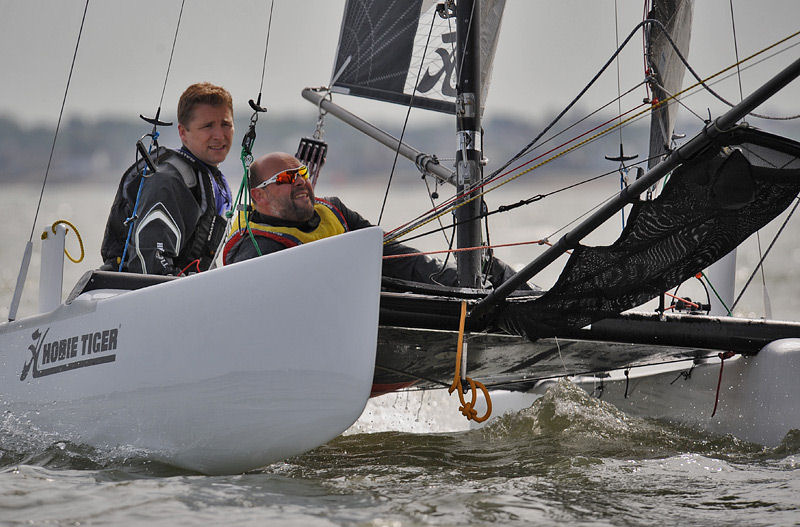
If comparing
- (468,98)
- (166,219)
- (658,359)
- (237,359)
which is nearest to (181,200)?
(166,219)

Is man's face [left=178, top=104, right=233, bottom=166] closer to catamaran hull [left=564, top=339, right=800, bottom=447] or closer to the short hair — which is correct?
the short hair

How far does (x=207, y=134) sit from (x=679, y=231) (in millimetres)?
1568

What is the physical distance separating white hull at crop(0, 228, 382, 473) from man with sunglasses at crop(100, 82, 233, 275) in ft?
1.78

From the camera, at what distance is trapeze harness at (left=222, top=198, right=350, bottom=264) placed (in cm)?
238

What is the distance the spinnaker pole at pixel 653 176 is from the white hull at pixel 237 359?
0.44 meters

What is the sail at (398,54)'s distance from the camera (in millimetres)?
4184

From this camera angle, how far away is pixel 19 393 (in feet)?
7.37

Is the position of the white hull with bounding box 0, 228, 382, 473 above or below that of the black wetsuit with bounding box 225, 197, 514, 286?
below

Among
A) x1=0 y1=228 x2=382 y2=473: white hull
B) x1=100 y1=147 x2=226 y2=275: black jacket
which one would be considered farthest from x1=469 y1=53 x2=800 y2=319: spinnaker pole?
x1=100 y1=147 x2=226 y2=275: black jacket

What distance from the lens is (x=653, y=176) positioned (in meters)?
1.80

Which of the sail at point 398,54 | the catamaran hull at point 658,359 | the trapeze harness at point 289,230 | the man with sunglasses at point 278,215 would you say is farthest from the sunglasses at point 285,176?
the sail at point 398,54

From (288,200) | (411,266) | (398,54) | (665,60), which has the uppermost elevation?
(398,54)

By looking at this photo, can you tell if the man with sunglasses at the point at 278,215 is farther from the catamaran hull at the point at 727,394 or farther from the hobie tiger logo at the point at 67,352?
the catamaran hull at the point at 727,394

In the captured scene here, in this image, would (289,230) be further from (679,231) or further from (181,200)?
(679,231)
